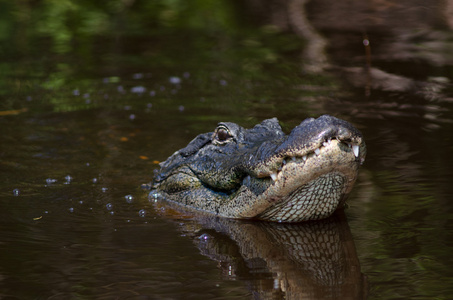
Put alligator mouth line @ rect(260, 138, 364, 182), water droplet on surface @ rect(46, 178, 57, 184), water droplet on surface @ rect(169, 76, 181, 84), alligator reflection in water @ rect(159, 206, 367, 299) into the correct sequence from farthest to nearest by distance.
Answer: water droplet on surface @ rect(169, 76, 181, 84), water droplet on surface @ rect(46, 178, 57, 184), alligator mouth line @ rect(260, 138, 364, 182), alligator reflection in water @ rect(159, 206, 367, 299)

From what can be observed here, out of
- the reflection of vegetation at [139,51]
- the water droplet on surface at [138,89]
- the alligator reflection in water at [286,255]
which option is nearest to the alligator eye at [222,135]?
the alligator reflection in water at [286,255]

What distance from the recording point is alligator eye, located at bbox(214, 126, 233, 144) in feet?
17.3

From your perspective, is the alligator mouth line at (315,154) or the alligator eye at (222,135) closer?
the alligator mouth line at (315,154)

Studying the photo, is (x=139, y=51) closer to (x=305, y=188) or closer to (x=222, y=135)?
(x=222, y=135)

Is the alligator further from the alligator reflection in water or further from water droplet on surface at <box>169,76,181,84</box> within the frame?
water droplet on surface at <box>169,76,181,84</box>

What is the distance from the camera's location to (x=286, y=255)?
14.6ft

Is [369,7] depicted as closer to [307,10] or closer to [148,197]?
[307,10]

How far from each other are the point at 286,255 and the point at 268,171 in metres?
0.56

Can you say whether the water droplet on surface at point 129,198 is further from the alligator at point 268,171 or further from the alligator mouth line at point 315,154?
the alligator mouth line at point 315,154

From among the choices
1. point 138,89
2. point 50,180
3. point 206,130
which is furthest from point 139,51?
point 50,180

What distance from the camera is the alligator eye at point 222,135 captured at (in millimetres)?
5273

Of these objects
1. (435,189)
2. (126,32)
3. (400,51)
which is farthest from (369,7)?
(435,189)

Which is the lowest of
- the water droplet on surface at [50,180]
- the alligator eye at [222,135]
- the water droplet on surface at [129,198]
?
the water droplet on surface at [129,198]

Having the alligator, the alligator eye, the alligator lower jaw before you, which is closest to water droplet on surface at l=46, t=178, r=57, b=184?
the alligator
